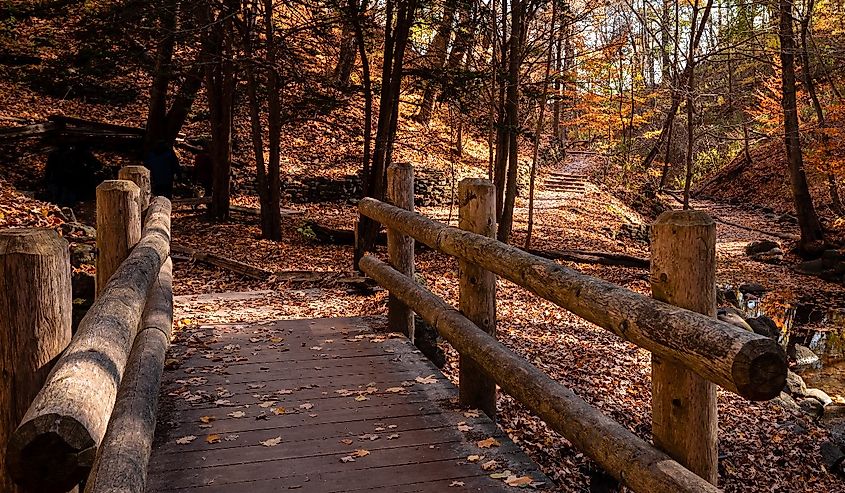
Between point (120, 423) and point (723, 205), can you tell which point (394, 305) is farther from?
point (723, 205)

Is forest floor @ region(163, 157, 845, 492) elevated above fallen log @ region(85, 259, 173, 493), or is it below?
below

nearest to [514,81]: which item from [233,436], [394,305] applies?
[394,305]

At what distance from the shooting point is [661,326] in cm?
273

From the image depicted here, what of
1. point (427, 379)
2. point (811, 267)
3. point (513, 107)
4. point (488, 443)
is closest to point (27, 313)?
point (488, 443)

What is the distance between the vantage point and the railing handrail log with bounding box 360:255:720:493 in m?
2.71

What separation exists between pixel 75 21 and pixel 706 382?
25.6 meters

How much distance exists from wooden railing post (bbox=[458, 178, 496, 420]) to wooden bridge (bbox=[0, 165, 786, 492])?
0.01 metres

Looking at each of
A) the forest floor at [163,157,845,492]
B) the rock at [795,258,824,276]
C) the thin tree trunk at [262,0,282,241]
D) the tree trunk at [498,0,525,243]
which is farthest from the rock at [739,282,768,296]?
the thin tree trunk at [262,0,282,241]

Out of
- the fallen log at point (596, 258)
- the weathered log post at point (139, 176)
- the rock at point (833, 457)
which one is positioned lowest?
the rock at point (833, 457)

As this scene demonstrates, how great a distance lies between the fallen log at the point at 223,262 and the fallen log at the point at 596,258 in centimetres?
694

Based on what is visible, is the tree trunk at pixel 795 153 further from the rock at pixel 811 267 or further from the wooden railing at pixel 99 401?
the wooden railing at pixel 99 401

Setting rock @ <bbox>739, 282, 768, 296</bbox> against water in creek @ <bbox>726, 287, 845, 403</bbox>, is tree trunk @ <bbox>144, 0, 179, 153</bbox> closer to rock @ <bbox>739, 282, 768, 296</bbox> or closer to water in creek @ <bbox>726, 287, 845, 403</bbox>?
water in creek @ <bbox>726, 287, 845, 403</bbox>

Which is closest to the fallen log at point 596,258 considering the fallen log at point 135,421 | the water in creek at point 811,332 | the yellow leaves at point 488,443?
the water in creek at point 811,332

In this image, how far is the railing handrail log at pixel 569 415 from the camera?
2715mm
